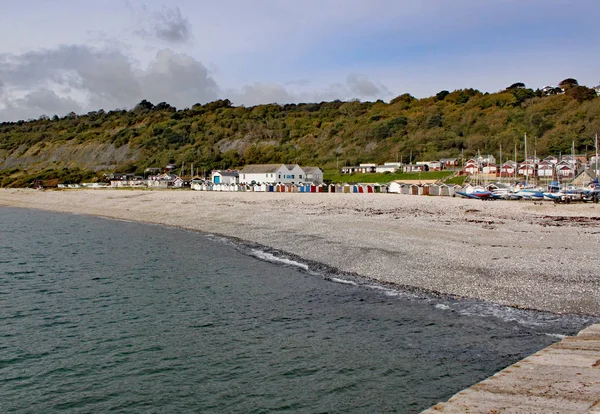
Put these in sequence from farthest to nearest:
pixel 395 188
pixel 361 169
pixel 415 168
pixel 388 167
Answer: pixel 361 169
pixel 388 167
pixel 415 168
pixel 395 188

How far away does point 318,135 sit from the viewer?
139 m

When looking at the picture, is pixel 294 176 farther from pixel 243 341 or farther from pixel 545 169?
pixel 243 341

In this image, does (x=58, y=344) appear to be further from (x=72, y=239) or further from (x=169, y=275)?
(x=72, y=239)

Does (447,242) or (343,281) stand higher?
(447,242)

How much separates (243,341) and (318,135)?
12953 centimetres

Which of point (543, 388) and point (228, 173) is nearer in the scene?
point (543, 388)

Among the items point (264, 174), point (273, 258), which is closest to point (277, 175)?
point (264, 174)

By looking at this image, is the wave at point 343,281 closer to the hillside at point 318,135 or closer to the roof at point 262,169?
the roof at point 262,169

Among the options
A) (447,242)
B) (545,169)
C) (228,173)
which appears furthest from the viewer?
(228,173)

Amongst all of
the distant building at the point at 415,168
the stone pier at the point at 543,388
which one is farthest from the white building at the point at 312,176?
the stone pier at the point at 543,388

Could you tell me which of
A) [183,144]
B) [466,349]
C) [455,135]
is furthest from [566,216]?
[183,144]

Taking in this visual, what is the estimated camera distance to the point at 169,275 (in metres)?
19.3

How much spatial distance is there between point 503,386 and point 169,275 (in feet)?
47.4

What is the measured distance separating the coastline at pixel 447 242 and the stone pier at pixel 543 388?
520 cm
